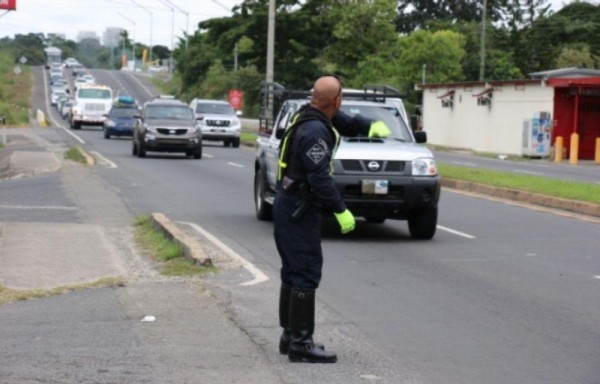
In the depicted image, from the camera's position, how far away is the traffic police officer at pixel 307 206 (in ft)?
24.4

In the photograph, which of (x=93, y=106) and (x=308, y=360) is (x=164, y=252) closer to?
(x=308, y=360)

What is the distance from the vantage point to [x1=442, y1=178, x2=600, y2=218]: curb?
19016 mm

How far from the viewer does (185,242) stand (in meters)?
12.3

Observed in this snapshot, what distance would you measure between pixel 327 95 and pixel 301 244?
3.24 ft

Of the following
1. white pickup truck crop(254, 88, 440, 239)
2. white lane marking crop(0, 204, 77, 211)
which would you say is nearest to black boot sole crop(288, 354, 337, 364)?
white pickup truck crop(254, 88, 440, 239)

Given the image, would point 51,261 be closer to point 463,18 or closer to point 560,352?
point 560,352

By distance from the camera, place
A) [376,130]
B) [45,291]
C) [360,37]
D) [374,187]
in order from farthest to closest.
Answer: [360,37], [374,187], [45,291], [376,130]

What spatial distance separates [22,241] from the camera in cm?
1318

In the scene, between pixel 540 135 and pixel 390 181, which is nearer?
pixel 390 181

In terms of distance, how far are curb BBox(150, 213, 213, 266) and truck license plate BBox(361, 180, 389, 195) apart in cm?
240

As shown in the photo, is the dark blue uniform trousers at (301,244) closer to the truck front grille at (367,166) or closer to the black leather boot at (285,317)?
the black leather boot at (285,317)

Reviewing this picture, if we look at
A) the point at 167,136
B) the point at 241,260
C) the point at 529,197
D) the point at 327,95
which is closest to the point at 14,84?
the point at 167,136

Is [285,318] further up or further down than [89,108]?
further down

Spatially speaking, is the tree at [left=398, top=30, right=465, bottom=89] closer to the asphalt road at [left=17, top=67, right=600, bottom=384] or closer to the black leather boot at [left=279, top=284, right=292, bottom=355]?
the asphalt road at [left=17, top=67, right=600, bottom=384]
